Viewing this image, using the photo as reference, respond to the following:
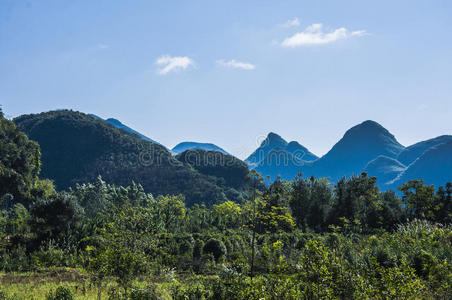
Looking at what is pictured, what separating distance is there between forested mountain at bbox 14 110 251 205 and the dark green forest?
25688 mm

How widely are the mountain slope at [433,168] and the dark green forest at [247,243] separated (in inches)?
6258

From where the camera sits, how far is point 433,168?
16025cm

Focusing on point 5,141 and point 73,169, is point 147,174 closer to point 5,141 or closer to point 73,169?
point 73,169

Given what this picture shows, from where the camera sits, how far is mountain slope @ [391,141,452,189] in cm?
15712

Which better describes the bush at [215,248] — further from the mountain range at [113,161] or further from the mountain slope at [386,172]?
the mountain slope at [386,172]

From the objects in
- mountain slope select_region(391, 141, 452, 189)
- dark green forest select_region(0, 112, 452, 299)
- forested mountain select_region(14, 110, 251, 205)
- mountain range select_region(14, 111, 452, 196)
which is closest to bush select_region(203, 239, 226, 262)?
dark green forest select_region(0, 112, 452, 299)

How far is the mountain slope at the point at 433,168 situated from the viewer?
157125mm

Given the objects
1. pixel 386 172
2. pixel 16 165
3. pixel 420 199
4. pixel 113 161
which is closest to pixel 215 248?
pixel 420 199

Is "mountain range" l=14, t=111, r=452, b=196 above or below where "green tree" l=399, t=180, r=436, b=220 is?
above

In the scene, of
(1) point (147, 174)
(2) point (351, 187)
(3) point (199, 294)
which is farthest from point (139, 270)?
(1) point (147, 174)

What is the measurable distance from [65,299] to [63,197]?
975 centimetres

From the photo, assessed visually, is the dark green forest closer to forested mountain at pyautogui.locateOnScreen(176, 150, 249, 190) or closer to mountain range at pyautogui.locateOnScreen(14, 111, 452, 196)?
mountain range at pyautogui.locateOnScreen(14, 111, 452, 196)

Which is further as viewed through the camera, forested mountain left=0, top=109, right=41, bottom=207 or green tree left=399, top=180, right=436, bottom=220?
forested mountain left=0, top=109, right=41, bottom=207

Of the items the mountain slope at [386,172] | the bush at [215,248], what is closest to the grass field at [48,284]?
the bush at [215,248]
